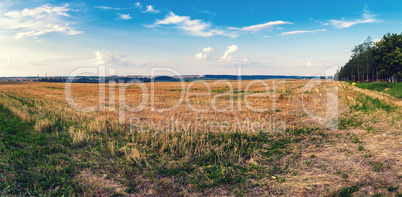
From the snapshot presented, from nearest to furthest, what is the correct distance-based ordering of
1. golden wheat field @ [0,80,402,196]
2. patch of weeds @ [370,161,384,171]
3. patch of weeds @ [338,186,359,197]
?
patch of weeds @ [338,186,359,197] → golden wheat field @ [0,80,402,196] → patch of weeds @ [370,161,384,171]

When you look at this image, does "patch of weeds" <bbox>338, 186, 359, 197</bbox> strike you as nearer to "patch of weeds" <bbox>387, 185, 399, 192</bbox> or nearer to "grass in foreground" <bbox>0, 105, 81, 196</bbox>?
"patch of weeds" <bbox>387, 185, 399, 192</bbox>

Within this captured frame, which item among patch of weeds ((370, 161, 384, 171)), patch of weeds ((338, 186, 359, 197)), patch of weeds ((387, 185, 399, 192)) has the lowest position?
patch of weeds ((338, 186, 359, 197))

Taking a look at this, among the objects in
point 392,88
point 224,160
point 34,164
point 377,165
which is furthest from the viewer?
point 392,88

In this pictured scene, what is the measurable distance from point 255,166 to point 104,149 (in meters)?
6.41

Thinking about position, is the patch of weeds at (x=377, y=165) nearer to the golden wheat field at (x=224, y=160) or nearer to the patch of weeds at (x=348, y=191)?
the golden wheat field at (x=224, y=160)

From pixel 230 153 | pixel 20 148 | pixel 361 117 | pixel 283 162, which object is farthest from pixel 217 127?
pixel 361 117

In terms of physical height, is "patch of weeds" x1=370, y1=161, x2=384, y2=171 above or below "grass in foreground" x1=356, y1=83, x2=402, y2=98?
below

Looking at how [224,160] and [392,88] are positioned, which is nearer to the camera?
[224,160]

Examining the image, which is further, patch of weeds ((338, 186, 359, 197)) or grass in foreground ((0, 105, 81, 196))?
grass in foreground ((0, 105, 81, 196))

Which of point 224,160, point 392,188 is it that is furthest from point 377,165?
point 224,160

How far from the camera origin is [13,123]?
12.5 m

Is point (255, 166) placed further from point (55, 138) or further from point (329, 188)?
point (55, 138)

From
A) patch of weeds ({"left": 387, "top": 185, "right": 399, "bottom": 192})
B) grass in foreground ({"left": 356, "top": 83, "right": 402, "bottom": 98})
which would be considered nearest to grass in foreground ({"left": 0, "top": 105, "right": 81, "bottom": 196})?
patch of weeds ({"left": 387, "top": 185, "right": 399, "bottom": 192})

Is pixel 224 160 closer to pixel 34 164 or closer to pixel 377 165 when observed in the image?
pixel 377 165
